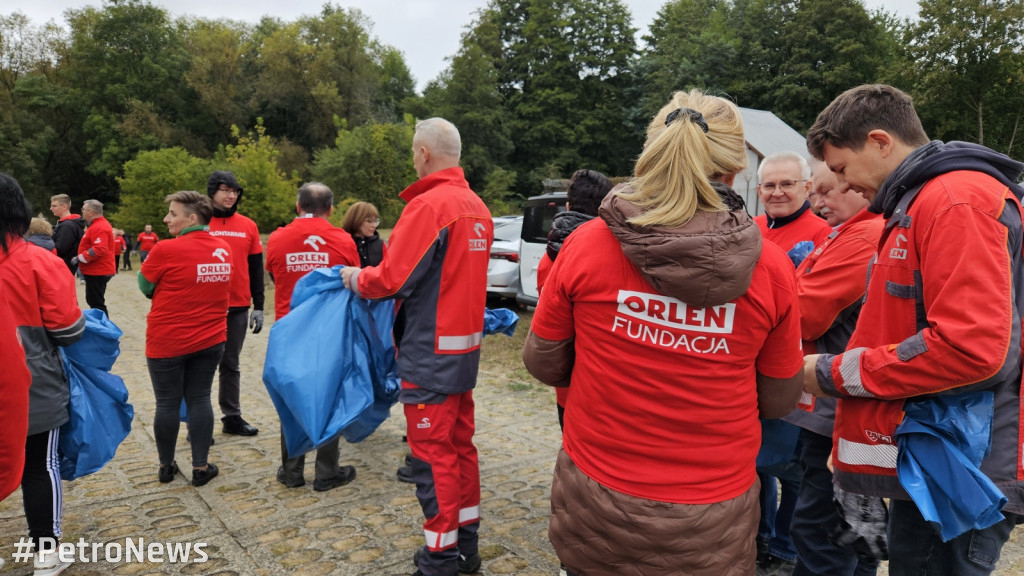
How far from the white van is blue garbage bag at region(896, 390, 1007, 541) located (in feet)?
24.6

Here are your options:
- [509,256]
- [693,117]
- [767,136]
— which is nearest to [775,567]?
[693,117]

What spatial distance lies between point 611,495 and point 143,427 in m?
5.40

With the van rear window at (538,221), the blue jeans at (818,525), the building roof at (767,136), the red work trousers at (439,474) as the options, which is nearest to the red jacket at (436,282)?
the red work trousers at (439,474)

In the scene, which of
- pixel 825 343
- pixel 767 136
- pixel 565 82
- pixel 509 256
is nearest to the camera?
pixel 825 343

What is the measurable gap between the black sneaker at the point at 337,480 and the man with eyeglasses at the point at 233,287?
1439 millimetres

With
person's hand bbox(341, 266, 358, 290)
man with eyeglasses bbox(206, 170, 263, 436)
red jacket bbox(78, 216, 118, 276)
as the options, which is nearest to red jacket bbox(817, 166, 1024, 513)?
person's hand bbox(341, 266, 358, 290)

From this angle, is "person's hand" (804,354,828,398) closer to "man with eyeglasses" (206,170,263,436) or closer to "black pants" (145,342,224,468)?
"black pants" (145,342,224,468)

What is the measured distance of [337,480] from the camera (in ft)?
14.8

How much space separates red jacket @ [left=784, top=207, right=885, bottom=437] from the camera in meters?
2.56

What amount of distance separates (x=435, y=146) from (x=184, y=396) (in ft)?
8.78

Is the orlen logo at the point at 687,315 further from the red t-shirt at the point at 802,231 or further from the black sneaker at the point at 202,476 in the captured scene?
the black sneaker at the point at 202,476

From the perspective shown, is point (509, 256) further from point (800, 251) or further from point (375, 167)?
point (375, 167)

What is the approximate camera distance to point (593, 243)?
1.88m

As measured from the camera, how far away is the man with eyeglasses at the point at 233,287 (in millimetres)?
5555
